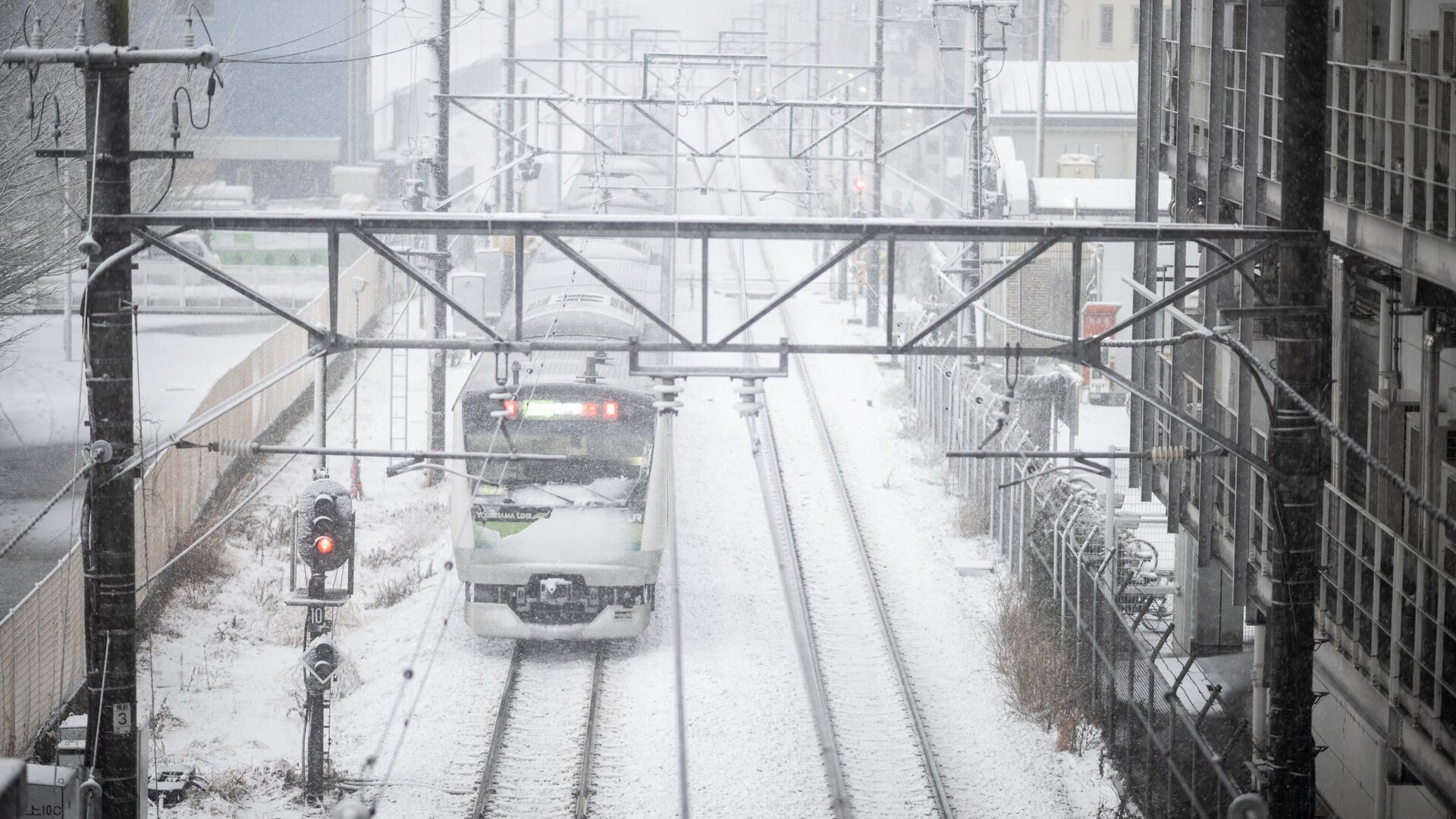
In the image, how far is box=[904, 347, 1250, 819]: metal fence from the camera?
35.5 feet

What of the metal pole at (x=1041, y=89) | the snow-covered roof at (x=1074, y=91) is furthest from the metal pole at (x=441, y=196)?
the snow-covered roof at (x=1074, y=91)

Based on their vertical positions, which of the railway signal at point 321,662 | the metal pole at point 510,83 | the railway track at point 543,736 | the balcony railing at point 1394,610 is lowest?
the railway track at point 543,736

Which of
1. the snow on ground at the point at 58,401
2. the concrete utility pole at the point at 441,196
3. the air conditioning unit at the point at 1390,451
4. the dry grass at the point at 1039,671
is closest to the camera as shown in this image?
the air conditioning unit at the point at 1390,451

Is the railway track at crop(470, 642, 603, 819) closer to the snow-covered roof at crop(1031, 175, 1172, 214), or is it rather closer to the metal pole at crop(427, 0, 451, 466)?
the metal pole at crop(427, 0, 451, 466)

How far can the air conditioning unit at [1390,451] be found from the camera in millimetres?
10953

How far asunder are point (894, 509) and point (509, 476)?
21.7 feet

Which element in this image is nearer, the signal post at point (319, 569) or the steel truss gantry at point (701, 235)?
the steel truss gantry at point (701, 235)

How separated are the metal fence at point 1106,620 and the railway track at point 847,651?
1478 millimetres

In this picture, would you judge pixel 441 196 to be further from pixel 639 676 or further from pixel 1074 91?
pixel 1074 91

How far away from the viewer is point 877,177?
23797 mm

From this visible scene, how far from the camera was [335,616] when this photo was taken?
1531cm

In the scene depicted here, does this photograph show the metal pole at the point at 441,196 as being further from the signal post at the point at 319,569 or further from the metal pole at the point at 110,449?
the metal pole at the point at 110,449

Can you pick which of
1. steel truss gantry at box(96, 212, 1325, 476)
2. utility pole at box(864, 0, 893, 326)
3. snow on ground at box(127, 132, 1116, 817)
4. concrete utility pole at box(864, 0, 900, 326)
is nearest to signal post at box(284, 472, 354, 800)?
snow on ground at box(127, 132, 1116, 817)

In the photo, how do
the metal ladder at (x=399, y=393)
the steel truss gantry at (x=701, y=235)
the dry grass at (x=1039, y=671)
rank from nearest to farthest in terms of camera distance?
the steel truss gantry at (x=701, y=235) < the dry grass at (x=1039, y=671) < the metal ladder at (x=399, y=393)
